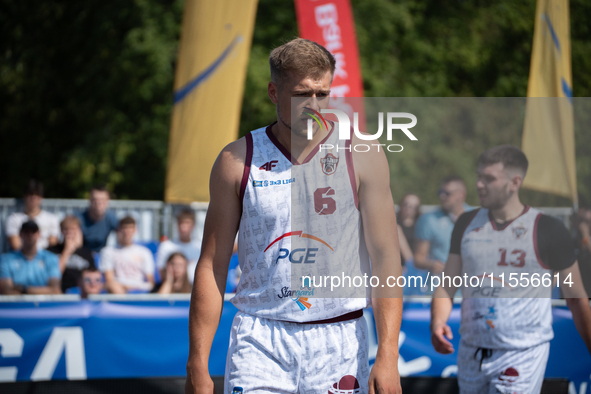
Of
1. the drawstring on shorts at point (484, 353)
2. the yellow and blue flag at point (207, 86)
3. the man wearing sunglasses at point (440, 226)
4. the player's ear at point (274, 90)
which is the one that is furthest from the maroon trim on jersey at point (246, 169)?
the yellow and blue flag at point (207, 86)

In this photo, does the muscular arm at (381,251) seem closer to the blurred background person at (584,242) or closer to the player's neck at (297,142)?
the player's neck at (297,142)

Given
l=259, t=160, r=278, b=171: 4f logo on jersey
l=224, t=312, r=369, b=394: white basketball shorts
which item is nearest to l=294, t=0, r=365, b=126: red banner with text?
l=259, t=160, r=278, b=171: 4f logo on jersey

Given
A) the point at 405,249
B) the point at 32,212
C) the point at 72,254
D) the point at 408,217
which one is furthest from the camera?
the point at 32,212

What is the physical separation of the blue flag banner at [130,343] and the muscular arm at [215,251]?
10.2 feet

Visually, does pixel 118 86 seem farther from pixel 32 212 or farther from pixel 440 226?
pixel 440 226

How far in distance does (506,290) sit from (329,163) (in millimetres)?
1915

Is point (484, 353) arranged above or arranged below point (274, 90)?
below

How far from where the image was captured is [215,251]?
8.79 ft

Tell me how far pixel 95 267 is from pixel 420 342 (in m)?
3.79

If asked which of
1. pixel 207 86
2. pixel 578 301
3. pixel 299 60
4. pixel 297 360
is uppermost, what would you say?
pixel 207 86

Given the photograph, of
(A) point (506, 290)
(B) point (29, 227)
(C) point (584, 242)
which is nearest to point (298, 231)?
(A) point (506, 290)

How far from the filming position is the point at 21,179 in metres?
17.1

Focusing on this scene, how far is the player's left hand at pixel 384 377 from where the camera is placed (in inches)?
95.3

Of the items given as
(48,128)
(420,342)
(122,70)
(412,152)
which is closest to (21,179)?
(48,128)
